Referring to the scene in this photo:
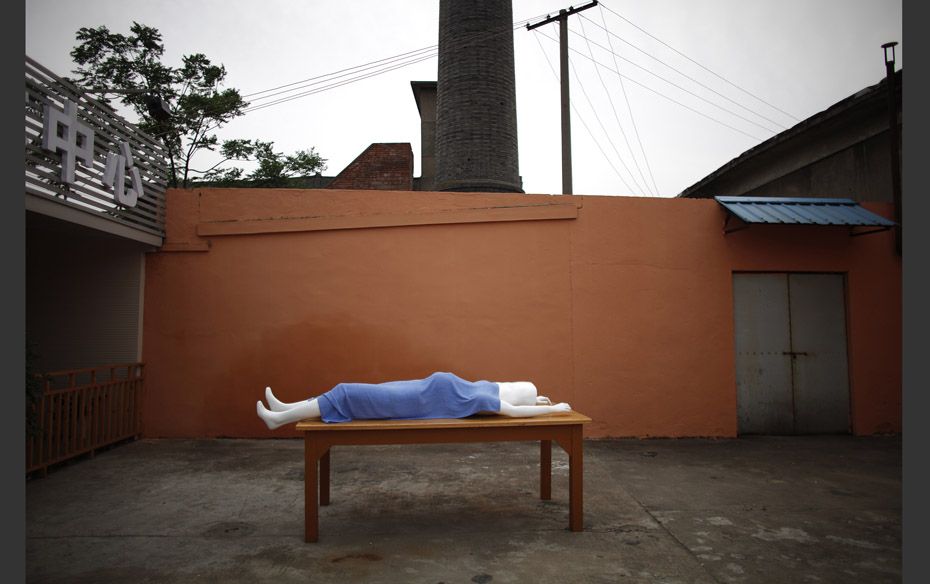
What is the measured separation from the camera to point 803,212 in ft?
20.9

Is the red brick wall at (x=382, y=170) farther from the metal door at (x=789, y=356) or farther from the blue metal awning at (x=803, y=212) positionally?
the metal door at (x=789, y=356)

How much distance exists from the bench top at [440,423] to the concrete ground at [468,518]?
74cm

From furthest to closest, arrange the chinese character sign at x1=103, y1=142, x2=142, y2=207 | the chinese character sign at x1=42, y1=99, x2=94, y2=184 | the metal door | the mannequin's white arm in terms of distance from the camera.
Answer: the metal door < the chinese character sign at x1=103, y1=142, x2=142, y2=207 < the chinese character sign at x1=42, y1=99, x2=94, y2=184 < the mannequin's white arm

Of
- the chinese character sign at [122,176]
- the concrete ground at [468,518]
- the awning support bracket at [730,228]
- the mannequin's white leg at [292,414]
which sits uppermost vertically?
the chinese character sign at [122,176]

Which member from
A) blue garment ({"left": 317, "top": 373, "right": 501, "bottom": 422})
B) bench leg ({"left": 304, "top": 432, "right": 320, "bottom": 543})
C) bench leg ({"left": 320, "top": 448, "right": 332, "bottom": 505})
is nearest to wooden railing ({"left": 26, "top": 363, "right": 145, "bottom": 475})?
bench leg ({"left": 320, "top": 448, "right": 332, "bottom": 505})

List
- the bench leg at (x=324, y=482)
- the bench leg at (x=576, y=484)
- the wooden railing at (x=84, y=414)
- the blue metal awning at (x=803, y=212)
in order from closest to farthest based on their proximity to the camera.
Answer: the bench leg at (x=576, y=484) < the bench leg at (x=324, y=482) < the wooden railing at (x=84, y=414) < the blue metal awning at (x=803, y=212)

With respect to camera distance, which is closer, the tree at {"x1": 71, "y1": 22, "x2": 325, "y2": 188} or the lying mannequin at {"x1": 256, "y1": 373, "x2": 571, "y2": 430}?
the lying mannequin at {"x1": 256, "y1": 373, "x2": 571, "y2": 430}

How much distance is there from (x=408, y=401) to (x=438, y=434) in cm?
32

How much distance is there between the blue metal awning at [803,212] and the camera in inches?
242

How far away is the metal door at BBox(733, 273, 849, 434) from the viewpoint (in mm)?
6809

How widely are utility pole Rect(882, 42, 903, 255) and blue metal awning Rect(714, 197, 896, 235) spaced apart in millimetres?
507

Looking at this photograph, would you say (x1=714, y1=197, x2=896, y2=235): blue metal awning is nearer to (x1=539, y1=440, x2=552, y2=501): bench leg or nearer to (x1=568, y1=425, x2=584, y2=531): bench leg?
(x1=539, y1=440, x2=552, y2=501): bench leg

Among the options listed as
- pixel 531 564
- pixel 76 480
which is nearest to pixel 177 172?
pixel 76 480

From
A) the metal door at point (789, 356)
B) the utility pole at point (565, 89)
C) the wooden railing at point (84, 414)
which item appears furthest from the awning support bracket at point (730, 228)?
the wooden railing at point (84, 414)
